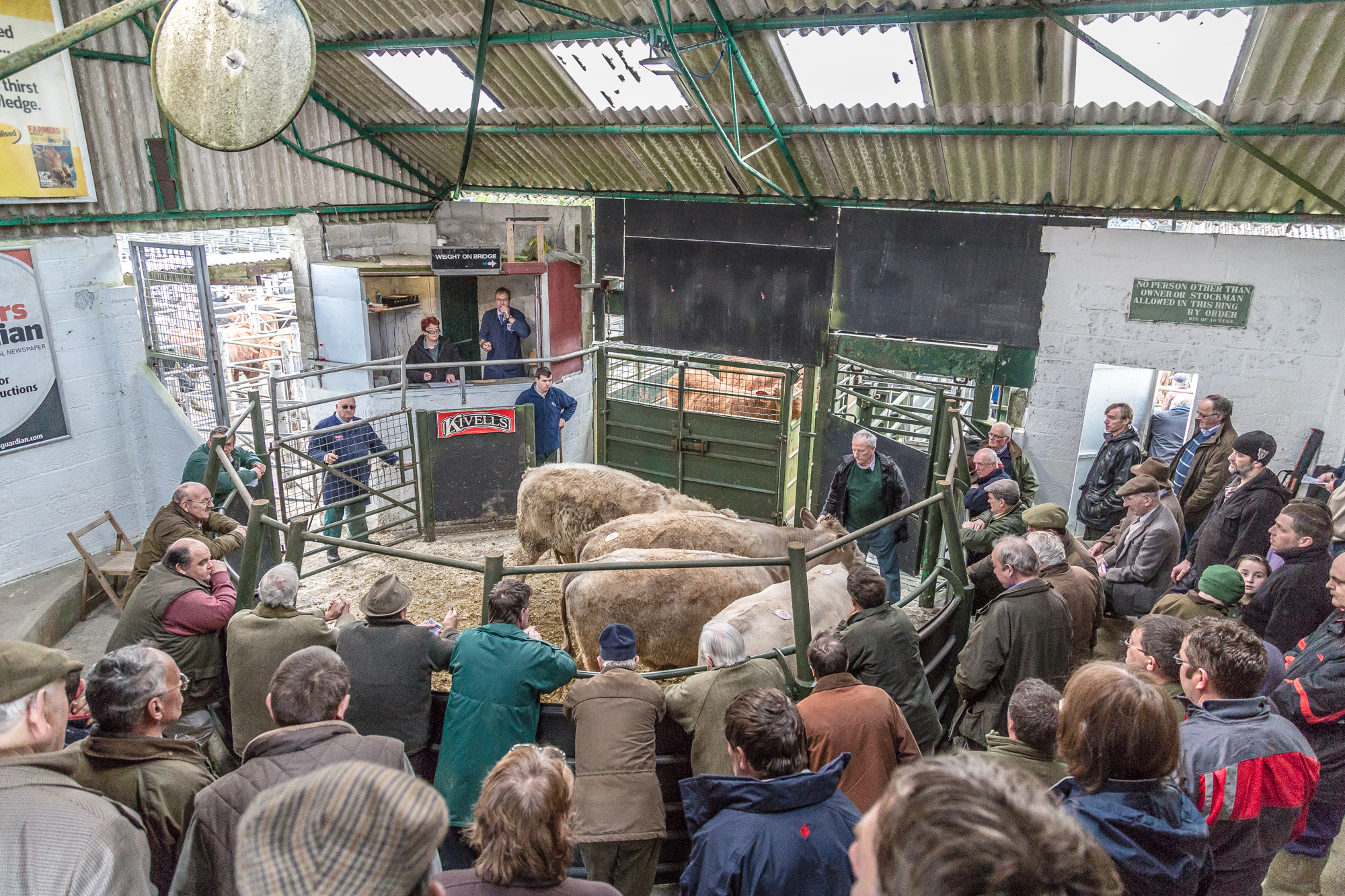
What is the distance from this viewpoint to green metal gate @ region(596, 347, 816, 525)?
10727 millimetres

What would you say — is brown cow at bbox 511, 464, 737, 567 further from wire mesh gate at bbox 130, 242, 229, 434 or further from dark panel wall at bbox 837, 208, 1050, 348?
dark panel wall at bbox 837, 208, 1050, 348

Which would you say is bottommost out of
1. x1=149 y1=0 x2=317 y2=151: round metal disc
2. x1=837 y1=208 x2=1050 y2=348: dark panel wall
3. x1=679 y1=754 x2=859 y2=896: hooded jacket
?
x1=679 y1=754 x2=859 y2=896: hooded jacket

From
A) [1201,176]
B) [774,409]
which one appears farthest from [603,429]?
[1201,176]

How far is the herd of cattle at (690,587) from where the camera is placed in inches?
213

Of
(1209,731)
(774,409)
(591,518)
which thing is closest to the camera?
(1209,731)

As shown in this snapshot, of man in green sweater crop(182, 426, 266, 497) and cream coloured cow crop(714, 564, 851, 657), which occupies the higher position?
man in green sweater crop(182, 426, 266, 497)

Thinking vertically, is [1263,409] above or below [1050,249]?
below

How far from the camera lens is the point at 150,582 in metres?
4.61

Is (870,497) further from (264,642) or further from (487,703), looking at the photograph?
(264,642)

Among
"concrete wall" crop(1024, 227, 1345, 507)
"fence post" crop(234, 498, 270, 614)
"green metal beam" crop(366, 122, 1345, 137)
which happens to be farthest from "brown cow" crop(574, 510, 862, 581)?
"green metal beam" crop(366, 122, 1345, 137)

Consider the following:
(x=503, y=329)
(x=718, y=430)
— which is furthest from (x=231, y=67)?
(x=503, y=329)

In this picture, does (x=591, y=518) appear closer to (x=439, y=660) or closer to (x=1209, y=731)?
(x=439, y=660)

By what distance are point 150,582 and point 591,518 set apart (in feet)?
13.2

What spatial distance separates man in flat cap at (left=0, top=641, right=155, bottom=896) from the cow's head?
4.46 meters
